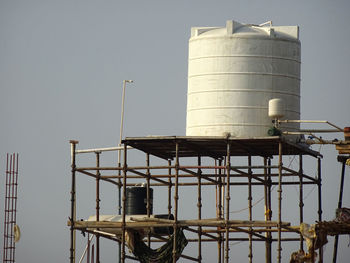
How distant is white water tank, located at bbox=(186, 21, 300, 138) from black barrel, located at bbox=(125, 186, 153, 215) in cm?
495

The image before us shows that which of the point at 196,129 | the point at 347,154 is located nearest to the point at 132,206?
the point at 196,129

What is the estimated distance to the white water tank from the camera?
59.6 metres

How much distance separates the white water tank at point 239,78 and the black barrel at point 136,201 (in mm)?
4947

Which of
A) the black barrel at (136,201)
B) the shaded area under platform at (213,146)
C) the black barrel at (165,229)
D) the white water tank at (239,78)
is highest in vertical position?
the white water tank at (239,78)

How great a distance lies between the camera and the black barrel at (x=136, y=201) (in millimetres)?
64062

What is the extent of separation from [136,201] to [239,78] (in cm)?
830

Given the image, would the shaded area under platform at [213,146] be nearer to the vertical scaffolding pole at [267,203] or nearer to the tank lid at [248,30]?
the vertical scaffolding pole at [267,203]

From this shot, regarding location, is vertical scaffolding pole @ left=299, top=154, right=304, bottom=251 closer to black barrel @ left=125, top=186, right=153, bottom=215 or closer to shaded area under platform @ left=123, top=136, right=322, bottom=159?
shaded area under platform @ left=123, top=136, right=322, bottom=159

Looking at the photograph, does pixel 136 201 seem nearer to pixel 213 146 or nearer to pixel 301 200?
pixel 213 146

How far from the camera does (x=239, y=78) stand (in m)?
59.8

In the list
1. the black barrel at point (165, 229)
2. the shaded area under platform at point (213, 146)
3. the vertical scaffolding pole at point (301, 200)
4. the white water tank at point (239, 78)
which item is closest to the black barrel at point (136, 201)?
the black barrel at point (165, 229)

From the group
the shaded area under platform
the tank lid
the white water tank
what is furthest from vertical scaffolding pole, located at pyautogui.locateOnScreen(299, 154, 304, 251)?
the tank lid

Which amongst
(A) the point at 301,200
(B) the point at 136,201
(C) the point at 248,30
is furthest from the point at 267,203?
(C) the point at 248,30

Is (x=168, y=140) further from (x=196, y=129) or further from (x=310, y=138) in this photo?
(x=310, y=138)
